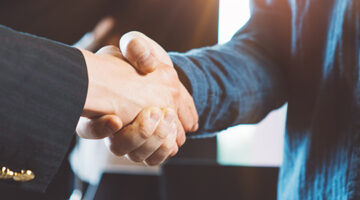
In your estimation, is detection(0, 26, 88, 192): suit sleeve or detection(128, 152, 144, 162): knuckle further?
detection(128, 152, 144, 162): knuckle

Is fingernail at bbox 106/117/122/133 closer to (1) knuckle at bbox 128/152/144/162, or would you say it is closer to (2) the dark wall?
(1) knuckle at bbox 128/152/144/162

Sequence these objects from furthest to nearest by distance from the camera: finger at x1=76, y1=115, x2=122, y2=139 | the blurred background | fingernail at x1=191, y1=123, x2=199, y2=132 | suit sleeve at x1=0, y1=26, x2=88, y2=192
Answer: the blurred background, fingernail at x1=191, y1=123, x2=199, y2=132, finger at x1=76, y1=115, x2=122, y2=139, suit sleeve at x1=0, y1=26, x2=88, y2=192

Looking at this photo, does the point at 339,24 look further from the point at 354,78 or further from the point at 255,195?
the point at 255,195

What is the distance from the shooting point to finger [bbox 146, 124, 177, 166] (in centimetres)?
46

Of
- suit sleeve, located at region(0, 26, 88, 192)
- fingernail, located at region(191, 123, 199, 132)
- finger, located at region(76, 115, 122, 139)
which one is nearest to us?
suit sleeve, located at region(0, 26, 88, 192)

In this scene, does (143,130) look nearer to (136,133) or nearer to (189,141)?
(136,133)

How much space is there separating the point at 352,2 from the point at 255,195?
64cm

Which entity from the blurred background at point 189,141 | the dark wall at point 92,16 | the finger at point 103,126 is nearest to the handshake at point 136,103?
the finger at point 103,126

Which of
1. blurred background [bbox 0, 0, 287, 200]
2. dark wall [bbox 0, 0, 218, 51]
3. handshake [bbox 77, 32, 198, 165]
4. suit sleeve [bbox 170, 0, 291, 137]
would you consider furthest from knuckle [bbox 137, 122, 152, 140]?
dark wall [bbox 0, 0, 218, 51]

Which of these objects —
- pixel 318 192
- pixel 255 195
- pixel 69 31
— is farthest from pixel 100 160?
pixel 318 192

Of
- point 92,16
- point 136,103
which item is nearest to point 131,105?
point 136,103

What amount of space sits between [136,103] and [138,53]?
6cm

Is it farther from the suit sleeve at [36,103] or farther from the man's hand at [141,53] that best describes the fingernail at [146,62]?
the suit sleeve at [36,103]

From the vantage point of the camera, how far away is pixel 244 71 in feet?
1.82
